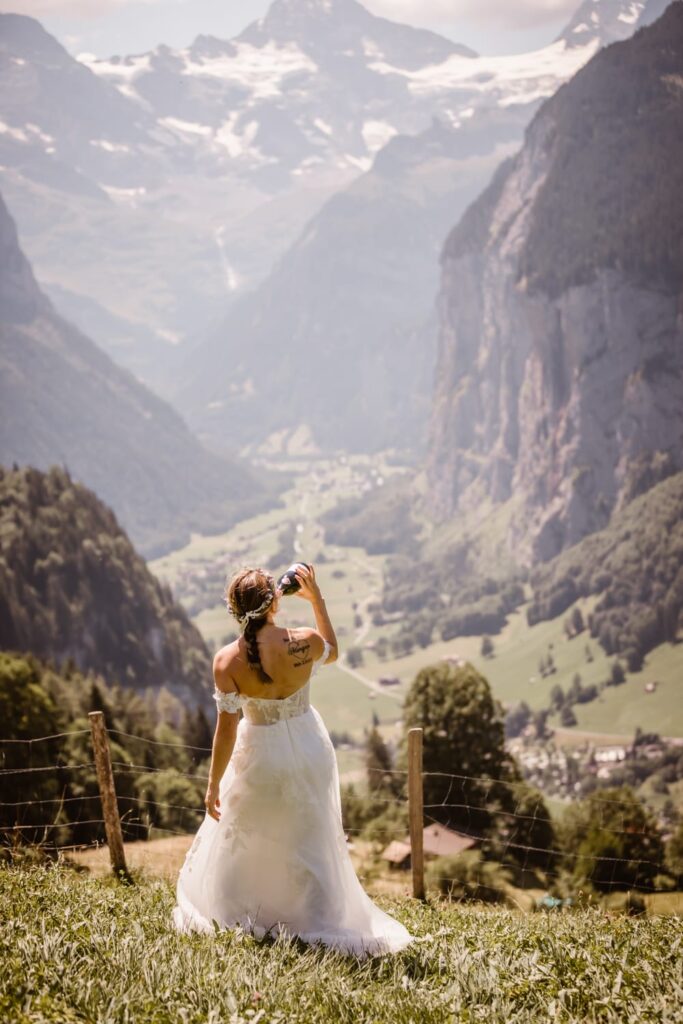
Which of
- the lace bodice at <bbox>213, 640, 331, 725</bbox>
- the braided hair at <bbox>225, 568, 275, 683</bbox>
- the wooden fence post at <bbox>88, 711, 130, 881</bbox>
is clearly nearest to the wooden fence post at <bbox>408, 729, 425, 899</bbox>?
the lace bodice at <bbox>213, 640, 331, 725</bbox>

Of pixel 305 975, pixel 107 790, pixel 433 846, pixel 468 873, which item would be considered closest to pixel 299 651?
pixel 305 975

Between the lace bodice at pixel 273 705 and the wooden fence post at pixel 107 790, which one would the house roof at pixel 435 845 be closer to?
the wooden fence post at pixel 107 790

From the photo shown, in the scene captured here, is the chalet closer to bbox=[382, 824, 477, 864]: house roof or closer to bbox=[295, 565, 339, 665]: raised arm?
bbox=[382, 824, 477, 864]: house roof

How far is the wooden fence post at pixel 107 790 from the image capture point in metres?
13.3

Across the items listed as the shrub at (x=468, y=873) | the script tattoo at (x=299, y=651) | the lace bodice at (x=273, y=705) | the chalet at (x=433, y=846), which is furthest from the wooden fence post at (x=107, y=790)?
the chalet at (x=433, y=846)

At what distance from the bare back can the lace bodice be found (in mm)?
72

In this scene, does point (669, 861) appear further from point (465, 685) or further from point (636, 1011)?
point (636, 1011)

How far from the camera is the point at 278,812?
9320mm

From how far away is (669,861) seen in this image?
148ft

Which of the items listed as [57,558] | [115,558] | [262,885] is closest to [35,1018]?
[262,885]

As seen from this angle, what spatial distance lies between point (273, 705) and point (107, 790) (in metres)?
5.42

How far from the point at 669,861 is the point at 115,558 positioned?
104m

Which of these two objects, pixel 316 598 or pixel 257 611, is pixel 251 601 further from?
pixel 316 598

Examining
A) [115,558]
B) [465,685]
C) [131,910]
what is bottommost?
[115,558]
